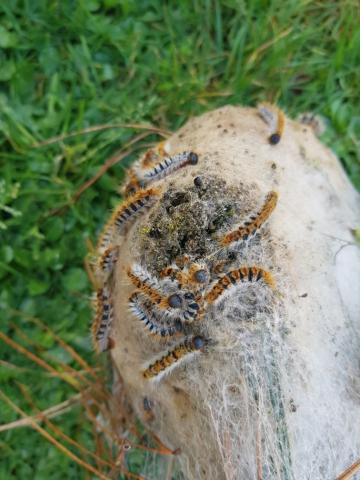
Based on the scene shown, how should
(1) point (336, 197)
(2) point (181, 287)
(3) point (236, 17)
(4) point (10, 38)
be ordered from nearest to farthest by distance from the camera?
(2) point (181, 287) < (1) point (336, 197) < (4) point (10, 38) < (3) point (236, 17)

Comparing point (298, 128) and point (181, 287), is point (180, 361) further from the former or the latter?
point (298, 128)

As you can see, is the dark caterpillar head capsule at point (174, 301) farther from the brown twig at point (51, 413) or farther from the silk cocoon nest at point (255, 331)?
the brown twig at point (51, 413)

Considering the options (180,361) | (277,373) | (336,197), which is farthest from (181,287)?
(336,197)

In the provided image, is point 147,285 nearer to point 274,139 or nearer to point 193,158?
point 193,158

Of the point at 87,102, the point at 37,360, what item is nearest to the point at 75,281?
the point at 37,360

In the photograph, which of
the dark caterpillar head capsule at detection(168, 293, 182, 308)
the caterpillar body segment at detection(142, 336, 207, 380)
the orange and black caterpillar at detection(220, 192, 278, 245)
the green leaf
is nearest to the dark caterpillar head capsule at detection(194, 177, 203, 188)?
the orange and black caterpillar at detection(220, 192, 278, 245)

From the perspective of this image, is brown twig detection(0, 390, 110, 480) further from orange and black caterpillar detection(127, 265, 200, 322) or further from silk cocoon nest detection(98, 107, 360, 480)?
orange and black caterpillar detection(127, 265, 200, 322)

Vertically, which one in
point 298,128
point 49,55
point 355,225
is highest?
point 49,55
